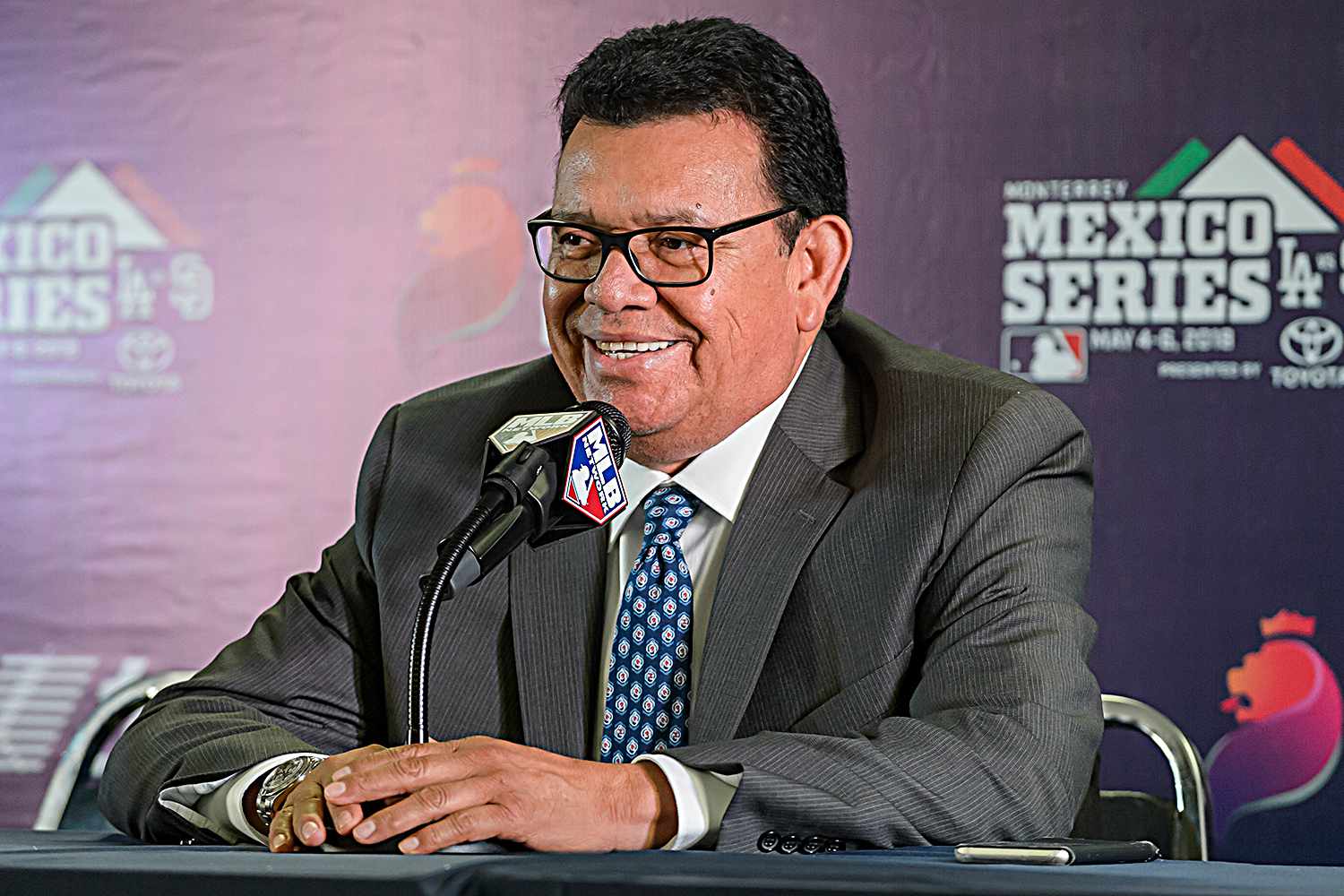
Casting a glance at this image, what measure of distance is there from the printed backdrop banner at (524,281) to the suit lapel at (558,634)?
1.61 m

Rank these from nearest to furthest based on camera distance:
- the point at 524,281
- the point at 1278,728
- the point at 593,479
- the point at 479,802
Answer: the point at 479,802
the point at 593,479
the point at 1278,728
the point at 524,281

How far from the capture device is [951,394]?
1.85 m

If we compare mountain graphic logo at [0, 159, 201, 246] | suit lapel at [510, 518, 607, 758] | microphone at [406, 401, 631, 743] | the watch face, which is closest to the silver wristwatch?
the watch face

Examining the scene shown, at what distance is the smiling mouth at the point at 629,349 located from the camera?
1.81 meters

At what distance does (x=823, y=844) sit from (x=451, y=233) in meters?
2.42

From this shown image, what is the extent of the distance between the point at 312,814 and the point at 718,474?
0.74 meters

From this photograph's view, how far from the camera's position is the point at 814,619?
173 centimetres

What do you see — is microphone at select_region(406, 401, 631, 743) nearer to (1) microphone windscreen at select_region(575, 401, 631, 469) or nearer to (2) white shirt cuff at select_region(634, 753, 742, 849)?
(1) microphone windscreen at select_region(575, 401, 631, 469)

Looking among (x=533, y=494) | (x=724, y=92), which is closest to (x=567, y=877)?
(x=533, y=494)

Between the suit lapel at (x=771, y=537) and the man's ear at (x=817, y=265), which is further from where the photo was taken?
the man's ear at (x=817, y=265)

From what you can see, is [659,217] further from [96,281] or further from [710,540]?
[96,281]

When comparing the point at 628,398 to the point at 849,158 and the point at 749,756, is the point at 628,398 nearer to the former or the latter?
the point at 749,756

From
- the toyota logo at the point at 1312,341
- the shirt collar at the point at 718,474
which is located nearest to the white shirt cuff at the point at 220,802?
the shirt collar at the point at 718,474

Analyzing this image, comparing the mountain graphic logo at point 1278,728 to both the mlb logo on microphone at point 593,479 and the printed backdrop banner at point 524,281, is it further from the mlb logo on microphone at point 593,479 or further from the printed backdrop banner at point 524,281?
the mlb logo on microphone at point 593,479
